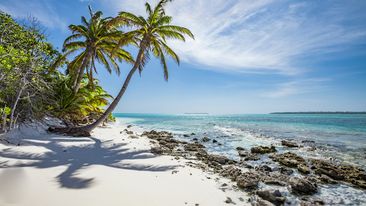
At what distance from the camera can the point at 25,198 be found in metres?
3.97

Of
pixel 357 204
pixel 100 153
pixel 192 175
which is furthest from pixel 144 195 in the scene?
pixel 357 204

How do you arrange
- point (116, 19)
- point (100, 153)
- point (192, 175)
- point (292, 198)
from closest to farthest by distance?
1. point (292, 198)
2. point (192, 175)
3. point (100, 153)
4. point (116, 19)

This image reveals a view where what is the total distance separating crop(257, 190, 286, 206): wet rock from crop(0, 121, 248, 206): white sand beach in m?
0.45

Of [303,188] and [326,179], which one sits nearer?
[303,188]

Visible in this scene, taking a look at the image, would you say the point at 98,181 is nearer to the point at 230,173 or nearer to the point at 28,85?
the point at 230,173

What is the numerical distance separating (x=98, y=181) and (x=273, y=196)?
4319mm

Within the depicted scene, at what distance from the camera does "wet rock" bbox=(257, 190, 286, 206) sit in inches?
195

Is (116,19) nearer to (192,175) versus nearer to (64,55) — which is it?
(64,55)

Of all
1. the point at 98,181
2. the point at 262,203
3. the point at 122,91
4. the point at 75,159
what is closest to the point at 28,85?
the point at 75,159

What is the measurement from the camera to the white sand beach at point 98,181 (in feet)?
13.9

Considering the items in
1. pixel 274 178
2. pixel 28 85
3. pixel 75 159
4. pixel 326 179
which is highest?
pixel 28 85

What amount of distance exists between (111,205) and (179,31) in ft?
40.1

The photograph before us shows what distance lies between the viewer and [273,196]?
505 cm

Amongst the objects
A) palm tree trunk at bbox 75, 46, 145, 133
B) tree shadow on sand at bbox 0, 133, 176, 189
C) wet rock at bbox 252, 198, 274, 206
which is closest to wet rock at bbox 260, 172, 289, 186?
wet rock at bbox 252, 198, 274, 206
